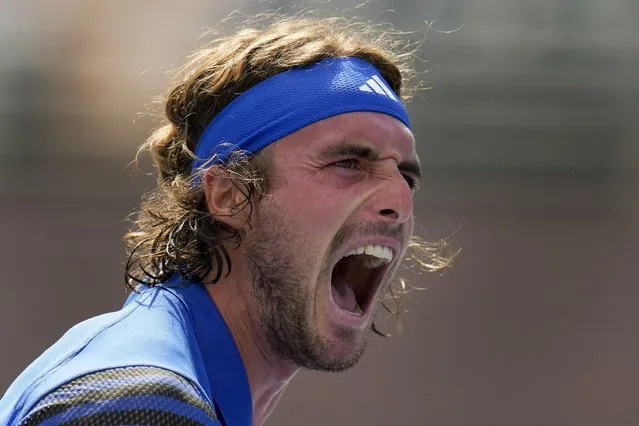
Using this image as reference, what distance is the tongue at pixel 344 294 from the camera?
7.27 ft

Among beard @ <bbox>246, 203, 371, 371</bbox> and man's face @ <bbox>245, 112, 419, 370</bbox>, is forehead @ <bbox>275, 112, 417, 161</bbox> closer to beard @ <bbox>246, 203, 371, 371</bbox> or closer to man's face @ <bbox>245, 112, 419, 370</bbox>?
man's face @ <bbox>245, 112, 419, 370</bbox>

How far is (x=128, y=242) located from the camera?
2.37 meters

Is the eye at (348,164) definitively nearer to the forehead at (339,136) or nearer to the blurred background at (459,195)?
the forehead at (339,136)

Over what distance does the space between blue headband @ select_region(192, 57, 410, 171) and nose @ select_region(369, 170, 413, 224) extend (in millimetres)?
182

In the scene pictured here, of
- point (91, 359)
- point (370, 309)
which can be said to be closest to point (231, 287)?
point (370, 309)

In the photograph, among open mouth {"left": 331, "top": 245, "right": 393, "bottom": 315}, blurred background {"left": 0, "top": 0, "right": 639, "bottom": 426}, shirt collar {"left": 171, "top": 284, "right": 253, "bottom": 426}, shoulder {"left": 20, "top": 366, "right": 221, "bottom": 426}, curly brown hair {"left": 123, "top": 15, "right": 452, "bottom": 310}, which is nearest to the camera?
shoulder {"left": 20, "top": 366, "right": 221, "bottom": 426}

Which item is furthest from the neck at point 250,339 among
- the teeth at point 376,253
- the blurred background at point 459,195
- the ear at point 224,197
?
the blurred background at point 459,195

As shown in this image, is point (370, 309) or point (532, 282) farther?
point (532, 282)

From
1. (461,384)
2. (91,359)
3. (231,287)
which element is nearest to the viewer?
(91,359)

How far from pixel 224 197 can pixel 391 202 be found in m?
0.39

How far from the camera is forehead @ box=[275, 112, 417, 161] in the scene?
199 centimetres

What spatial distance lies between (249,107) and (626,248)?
3.77m

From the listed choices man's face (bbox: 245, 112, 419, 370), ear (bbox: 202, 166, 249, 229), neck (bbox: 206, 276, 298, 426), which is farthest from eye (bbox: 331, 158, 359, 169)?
neck (bbox: 206, 276, 298, 426)

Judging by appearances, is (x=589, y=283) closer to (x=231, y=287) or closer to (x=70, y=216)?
(x=70, y=216)
